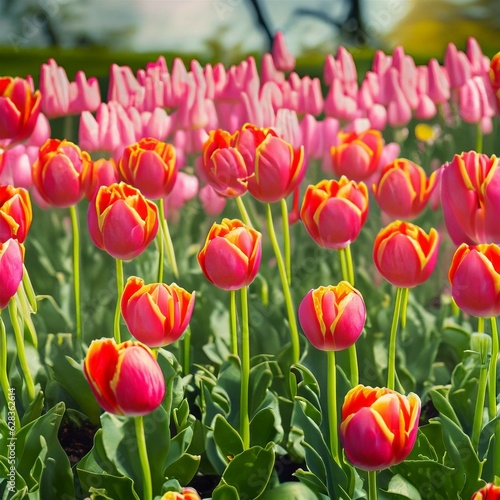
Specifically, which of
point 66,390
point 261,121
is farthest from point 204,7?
point 66,390

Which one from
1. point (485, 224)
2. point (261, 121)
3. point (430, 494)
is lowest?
point (430, 494)

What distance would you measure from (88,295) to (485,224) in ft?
3.41

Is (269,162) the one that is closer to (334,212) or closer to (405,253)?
(334,212)

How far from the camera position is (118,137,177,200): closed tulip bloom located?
143 cm

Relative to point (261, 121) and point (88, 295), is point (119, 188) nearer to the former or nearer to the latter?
point (88, 295)

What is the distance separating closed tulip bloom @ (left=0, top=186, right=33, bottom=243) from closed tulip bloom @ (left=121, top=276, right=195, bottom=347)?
258 millimetres

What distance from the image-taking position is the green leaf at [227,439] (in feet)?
3.91

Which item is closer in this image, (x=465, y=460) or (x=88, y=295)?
(x=465, y=460)

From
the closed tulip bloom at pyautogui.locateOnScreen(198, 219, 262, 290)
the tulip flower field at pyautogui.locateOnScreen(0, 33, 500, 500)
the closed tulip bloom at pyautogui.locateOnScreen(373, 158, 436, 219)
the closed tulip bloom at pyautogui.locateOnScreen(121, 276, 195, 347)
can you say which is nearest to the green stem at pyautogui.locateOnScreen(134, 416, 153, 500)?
the tulip flower field at pyautogui.locateOnScreen(0, 33, 500, 500)

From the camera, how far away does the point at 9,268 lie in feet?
3.58

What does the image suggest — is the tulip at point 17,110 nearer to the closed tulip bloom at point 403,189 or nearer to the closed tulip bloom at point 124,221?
the closed tulip bloom at point 124,221

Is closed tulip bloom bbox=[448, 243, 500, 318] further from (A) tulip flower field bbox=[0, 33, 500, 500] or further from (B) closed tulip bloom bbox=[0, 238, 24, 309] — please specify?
(B) closed tulip bloom bbox=[0, 238, 24, 309]

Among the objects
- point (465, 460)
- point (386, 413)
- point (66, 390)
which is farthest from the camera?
point (66, 390)

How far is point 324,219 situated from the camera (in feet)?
4.16
